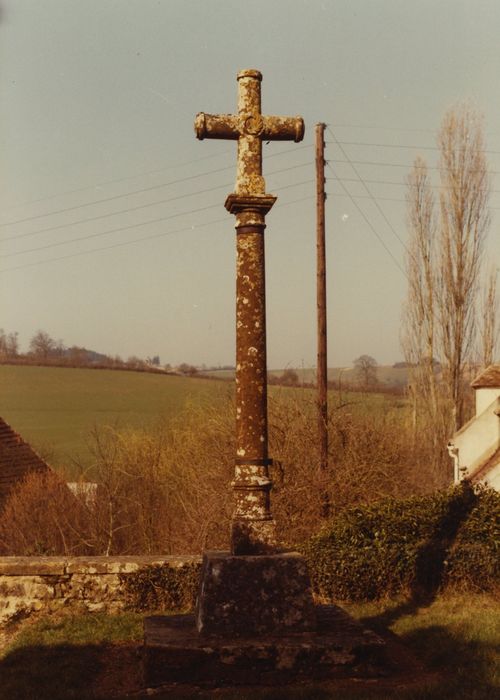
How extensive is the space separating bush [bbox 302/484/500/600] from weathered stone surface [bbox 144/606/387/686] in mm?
3323

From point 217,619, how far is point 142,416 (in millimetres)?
34762

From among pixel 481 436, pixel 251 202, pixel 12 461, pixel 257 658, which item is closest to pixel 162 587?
pixel 257 658

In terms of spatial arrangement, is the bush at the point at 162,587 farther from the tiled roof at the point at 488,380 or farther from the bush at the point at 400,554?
the tiled roof at the point at 488,380

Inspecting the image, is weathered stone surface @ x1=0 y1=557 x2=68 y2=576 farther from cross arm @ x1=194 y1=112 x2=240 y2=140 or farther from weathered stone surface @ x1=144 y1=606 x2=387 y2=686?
cross arm @ x1=194 y1=112 x2=240 y2=140

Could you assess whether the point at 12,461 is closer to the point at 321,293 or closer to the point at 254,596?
the point at 321,293

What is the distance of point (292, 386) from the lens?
17609 millimetres

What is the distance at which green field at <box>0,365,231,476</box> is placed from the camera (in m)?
38.5

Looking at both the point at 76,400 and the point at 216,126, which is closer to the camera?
the point at 216,126

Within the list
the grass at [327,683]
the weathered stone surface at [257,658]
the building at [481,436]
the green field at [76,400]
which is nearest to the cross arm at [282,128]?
the weathered stone surface at [257,658]


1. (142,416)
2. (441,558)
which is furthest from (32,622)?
(142,416)

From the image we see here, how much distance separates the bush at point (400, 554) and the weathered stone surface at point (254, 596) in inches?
134

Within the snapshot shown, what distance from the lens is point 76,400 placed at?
150 feet

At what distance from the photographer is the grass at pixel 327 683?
5496mm

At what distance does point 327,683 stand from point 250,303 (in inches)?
124
